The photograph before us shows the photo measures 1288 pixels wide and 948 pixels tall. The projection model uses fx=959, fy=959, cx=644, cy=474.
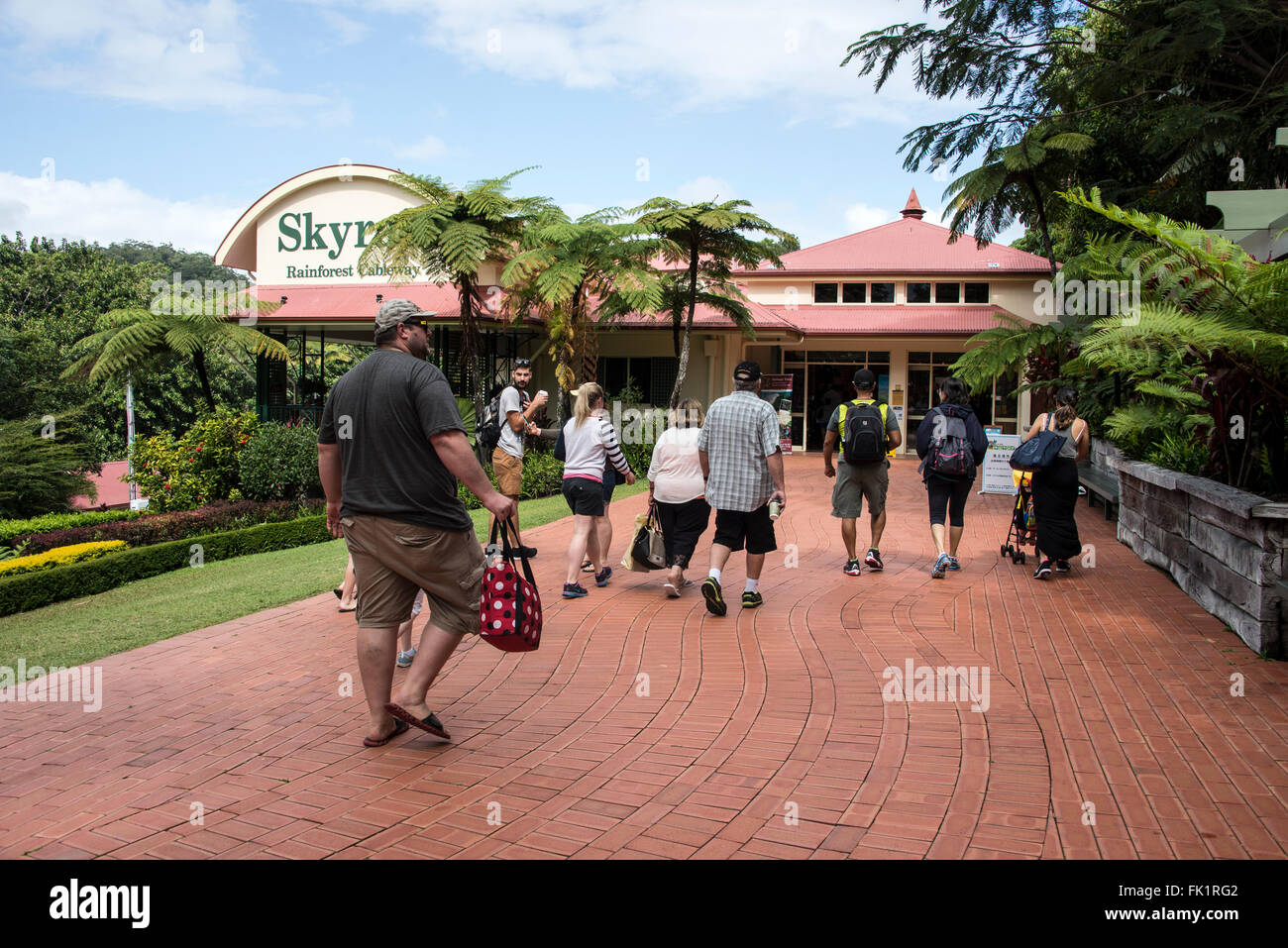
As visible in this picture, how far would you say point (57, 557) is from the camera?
10.8m

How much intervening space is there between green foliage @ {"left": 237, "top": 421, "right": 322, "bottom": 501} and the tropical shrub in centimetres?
311

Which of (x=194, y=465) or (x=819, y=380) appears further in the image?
(x=819, y=380)

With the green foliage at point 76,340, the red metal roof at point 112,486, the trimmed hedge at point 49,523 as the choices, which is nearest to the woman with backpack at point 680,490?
the trimmed hedge at point 49,523

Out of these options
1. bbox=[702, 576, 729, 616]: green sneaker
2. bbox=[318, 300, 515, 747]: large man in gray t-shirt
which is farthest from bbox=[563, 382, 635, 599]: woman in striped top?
bbox=[318, 300, 515, 747]: large man in gray t-shirt

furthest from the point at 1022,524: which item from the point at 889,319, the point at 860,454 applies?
the point at 889,319

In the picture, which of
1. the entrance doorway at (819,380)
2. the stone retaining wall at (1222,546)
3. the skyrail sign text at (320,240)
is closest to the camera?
the stone retaining wall at (1222,546)

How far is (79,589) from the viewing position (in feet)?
34.8

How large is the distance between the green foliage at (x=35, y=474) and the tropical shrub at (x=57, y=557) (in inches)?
206

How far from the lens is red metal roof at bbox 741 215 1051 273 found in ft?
83.8

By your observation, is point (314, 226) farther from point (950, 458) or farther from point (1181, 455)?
point (1181, 455)

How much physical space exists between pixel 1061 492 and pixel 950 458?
3.05 feet

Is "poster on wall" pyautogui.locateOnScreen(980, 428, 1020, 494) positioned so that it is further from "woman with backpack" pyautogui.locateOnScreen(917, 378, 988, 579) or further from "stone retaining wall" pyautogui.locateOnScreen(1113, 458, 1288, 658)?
"woman with backpack" pyautogui.locateOnScreen(917, 378, 988, 579)

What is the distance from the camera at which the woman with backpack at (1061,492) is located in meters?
8.01

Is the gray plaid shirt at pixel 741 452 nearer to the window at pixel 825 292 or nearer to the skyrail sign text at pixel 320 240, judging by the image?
the skyrail sign text at pixel 320 240
